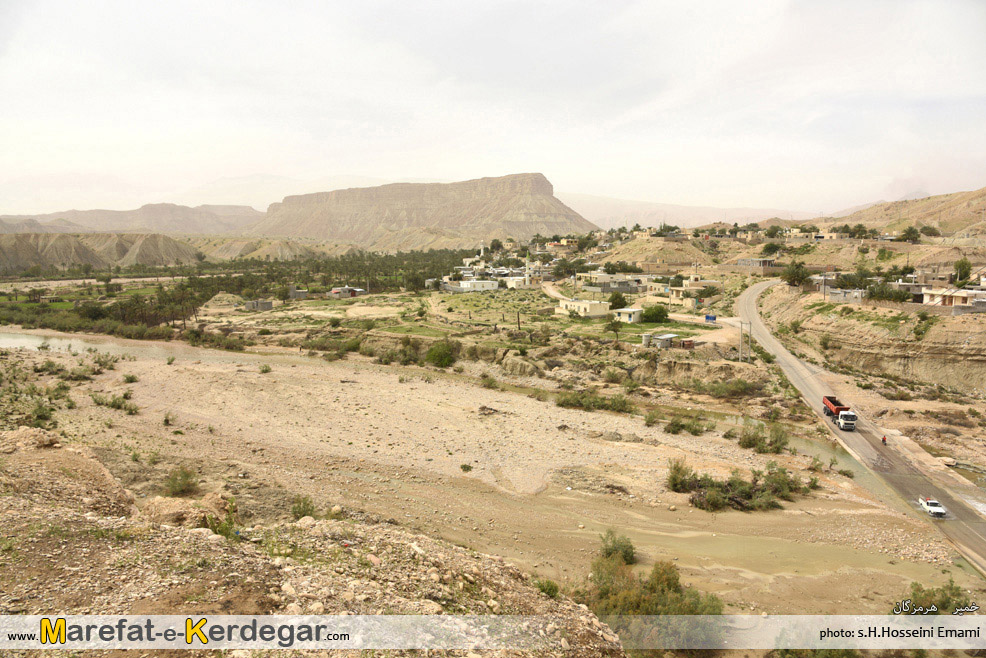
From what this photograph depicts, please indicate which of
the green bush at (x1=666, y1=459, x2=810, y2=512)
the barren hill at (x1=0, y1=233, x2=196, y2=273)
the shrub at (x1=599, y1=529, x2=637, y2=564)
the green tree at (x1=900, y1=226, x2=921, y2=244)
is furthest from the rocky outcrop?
the barren hill at (x1=0, y1=233, x2=196, y2=273)

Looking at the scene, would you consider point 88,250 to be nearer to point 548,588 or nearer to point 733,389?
point 733,389

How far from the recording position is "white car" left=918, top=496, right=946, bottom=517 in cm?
1304

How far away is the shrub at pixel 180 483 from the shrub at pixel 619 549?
415 inches

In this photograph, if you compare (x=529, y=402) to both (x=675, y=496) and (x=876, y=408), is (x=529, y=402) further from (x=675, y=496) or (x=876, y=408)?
(x=876, y=408)

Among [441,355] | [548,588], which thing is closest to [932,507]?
[548,588]

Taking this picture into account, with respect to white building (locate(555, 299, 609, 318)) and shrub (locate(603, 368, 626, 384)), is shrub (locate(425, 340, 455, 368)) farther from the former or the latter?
white building (locate(555, 299, 609, 318))

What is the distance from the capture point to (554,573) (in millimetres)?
10430

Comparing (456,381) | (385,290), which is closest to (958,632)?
(456,381)

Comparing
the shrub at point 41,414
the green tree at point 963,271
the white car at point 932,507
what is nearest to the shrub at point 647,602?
the white car at point 932,507

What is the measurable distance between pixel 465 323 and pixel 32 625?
114 ft

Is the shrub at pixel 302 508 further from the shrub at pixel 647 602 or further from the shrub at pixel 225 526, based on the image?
the shrub at pixel 647 602

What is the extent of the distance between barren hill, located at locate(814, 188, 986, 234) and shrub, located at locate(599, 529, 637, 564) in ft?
250

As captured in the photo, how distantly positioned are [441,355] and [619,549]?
70.7 ft

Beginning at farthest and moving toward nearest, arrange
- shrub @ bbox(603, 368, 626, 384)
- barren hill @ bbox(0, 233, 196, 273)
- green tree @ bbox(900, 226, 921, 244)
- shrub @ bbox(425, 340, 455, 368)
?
barren hill @ bbox(0, 233, 196, 273) < green tree @ bbox(900, 226, 921, 244) < shrub @ bbox(425, 340, 455, 368) < shrub @ bbox(603, 368, 626, 384)
